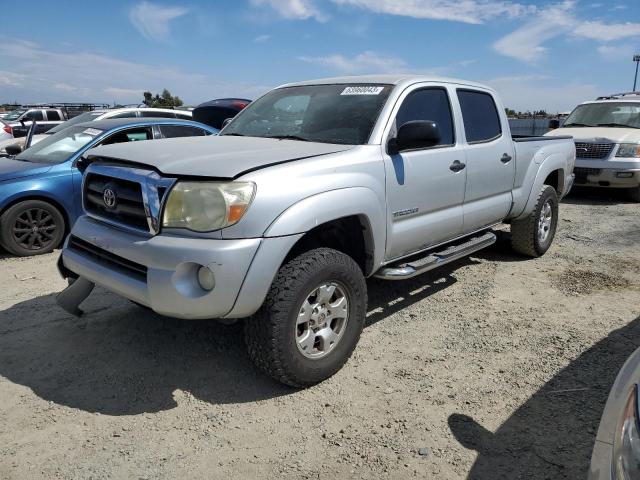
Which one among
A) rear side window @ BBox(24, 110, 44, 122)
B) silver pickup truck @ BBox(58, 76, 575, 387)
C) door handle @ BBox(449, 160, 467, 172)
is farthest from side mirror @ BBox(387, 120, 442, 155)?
rear side window @ BBox(24, 110, 44, 122)

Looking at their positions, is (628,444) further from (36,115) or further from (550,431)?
(36,115)

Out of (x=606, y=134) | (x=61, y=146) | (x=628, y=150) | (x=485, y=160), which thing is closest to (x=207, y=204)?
(x=485, y=160)

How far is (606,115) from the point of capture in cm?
1030

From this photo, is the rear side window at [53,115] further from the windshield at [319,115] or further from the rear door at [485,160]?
the rear door at [485,160]

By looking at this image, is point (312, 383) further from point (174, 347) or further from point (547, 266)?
point (547, 266)

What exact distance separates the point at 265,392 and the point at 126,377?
885 millimetres

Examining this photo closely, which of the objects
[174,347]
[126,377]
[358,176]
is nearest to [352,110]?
[358,176]

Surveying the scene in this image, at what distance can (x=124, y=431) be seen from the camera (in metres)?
2.66

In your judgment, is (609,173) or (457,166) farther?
(609,173)

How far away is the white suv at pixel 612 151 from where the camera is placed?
29.5 feet

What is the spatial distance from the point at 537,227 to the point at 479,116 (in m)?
1.62

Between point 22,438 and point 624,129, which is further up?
point 624,129

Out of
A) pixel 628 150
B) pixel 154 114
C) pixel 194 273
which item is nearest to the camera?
pixel 194 273

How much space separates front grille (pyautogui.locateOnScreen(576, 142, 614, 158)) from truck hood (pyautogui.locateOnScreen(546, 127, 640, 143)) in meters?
0.08
